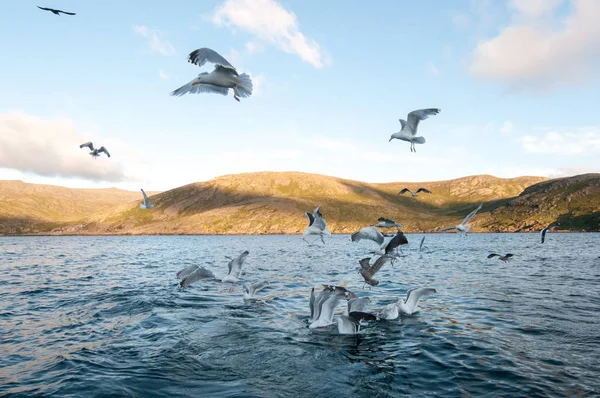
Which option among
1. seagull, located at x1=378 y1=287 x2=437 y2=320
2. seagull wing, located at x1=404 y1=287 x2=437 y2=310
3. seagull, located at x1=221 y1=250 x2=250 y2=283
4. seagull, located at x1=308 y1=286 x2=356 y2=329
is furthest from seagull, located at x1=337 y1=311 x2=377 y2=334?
seagull, located at x1=221 y1=250 x2=250 y2=283

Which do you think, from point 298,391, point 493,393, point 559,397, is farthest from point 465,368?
point 298,391

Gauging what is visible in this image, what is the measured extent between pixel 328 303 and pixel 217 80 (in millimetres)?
7861

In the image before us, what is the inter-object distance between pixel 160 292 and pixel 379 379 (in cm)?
1629

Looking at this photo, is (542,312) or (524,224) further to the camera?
(524,224)

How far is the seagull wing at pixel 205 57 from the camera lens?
33.0 feet

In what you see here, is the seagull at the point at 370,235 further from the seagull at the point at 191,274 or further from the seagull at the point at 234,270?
the seagull at the point at 191,274

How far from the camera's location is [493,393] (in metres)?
8.44

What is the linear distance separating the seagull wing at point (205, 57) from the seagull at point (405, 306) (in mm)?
10469

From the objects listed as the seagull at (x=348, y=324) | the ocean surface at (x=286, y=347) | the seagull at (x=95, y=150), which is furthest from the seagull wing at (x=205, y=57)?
the seagull at (x=95, y=150)

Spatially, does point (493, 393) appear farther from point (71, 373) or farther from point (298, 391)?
point (71, 373)

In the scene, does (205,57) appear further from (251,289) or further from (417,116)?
(251,289)

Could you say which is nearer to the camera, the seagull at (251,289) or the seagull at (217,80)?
the seagull at (217,80)

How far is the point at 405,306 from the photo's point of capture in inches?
621

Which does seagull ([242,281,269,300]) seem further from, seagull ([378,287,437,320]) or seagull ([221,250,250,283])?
seagull ([378,287,437,320])
